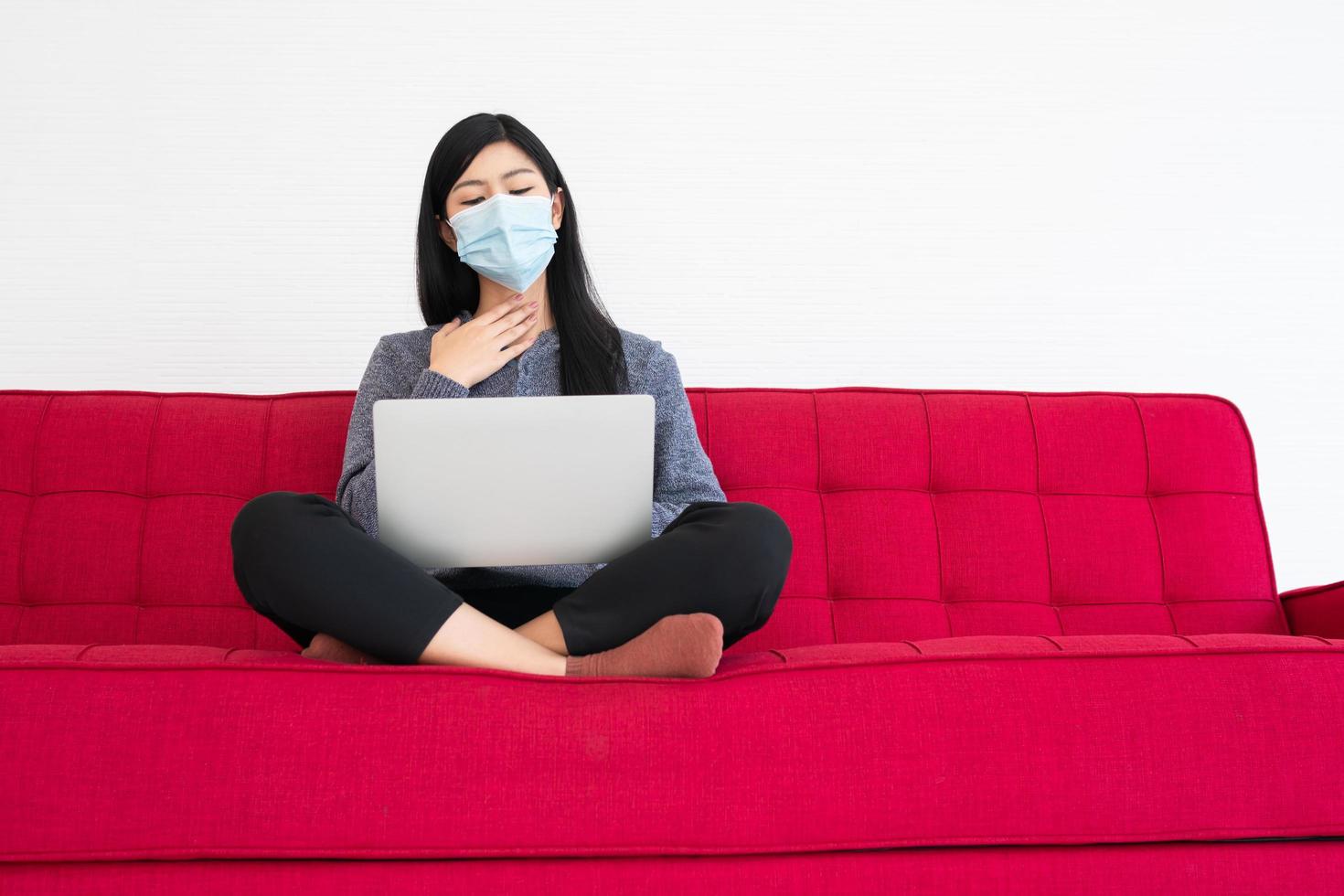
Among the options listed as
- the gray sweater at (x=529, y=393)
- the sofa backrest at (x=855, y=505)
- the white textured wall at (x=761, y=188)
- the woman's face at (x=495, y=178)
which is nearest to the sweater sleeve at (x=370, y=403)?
the gray sweater at (x=529, y=393)

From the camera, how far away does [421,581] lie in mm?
1185

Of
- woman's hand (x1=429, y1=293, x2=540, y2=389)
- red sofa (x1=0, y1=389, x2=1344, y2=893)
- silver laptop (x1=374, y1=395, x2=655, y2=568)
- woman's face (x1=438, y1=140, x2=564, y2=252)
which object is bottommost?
red sofa (x1=0, y1=389, x2=1344, y2=893)

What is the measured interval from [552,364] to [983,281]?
44.6 inches

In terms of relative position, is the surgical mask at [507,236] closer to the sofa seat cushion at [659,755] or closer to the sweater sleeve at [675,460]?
the sweater sleeve at [675,460]

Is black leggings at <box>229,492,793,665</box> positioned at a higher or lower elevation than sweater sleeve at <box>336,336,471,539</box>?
lower

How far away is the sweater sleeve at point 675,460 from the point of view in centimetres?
167

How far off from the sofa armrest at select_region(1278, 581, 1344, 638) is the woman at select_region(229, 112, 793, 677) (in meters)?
0.91

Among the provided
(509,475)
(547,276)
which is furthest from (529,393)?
(509,475)

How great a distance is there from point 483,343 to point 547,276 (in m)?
0.26

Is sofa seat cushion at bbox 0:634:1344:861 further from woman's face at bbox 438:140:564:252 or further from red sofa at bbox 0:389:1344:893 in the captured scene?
woman's face at bbox 438:140:564:252

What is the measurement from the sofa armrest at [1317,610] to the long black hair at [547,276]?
3.82 ft

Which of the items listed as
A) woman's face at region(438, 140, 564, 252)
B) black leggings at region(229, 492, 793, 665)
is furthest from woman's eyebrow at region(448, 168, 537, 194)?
black leggings at region(229, 492, 793, 665)

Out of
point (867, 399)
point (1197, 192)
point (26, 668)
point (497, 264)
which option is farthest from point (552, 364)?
point (1197, 192)

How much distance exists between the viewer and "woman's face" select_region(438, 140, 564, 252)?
1778 mm
